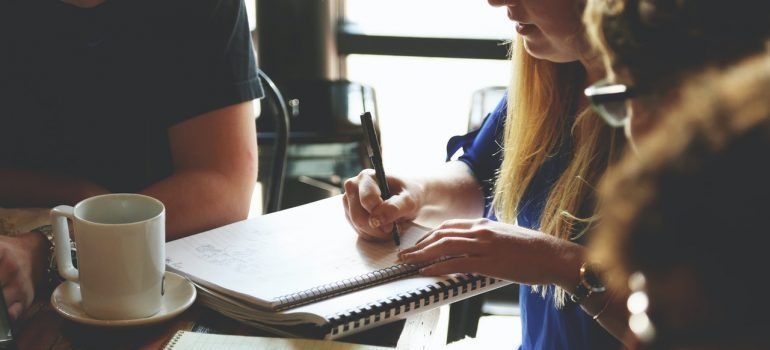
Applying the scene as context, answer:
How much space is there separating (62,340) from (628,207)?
686 mm

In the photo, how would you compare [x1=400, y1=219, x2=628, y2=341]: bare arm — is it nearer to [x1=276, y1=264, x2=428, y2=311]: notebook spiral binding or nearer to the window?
[x1=276, y1=264, x2=428, y2=311]: notebook spiral binding

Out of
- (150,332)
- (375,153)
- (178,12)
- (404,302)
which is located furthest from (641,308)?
(178,12)

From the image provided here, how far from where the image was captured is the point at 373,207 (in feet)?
3.37

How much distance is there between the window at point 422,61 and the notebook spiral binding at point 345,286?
7.47 ft

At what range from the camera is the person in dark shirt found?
1232mm

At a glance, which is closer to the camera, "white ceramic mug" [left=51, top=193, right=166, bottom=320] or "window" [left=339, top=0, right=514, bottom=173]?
"white ceramic mug" [left=51, top=193, right=166, bottom=320]

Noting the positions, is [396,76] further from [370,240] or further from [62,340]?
[62,340]

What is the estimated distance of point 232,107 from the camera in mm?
1244

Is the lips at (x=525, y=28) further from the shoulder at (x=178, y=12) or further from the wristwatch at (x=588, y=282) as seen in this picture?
the shoulder at (x=178, y=12)

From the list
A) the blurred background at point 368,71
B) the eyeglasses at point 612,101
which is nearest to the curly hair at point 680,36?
the eyeglasses at point 612,101

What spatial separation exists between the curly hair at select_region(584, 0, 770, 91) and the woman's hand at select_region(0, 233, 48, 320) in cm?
70

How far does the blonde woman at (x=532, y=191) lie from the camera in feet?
3.01

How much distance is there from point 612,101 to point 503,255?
1.41ft

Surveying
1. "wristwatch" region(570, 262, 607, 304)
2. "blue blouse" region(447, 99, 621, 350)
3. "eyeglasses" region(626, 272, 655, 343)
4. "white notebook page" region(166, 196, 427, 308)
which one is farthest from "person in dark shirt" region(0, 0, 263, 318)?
"eyeglasses" region(626, 272, 655, 343)
